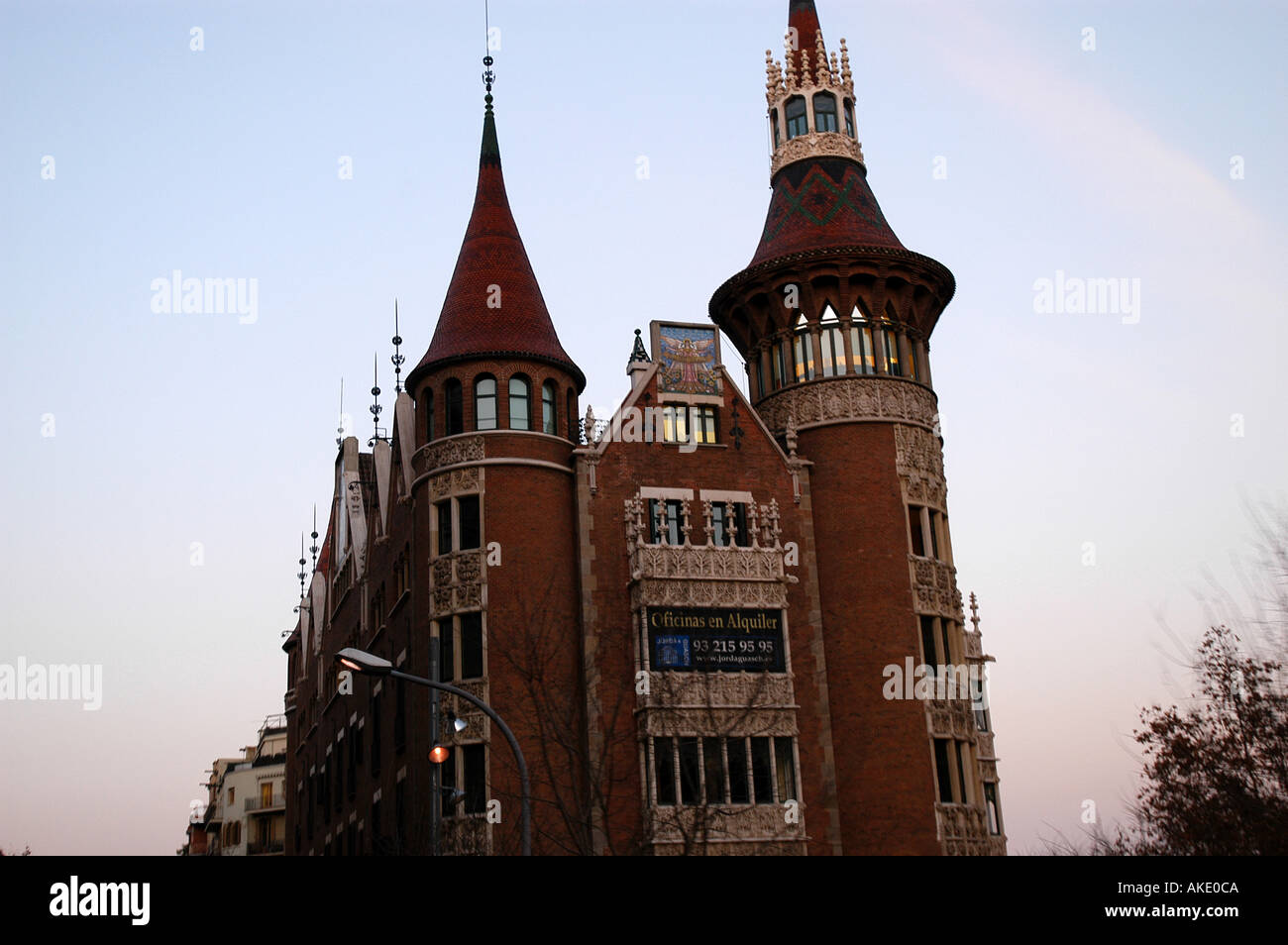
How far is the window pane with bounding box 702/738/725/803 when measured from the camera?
124ft

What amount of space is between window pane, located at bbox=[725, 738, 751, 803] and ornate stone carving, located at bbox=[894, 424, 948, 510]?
9589 millimetres

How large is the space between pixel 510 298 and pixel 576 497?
263 inches

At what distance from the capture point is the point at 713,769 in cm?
3822

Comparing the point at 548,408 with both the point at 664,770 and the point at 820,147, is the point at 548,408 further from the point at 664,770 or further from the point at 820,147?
the point at 820,147

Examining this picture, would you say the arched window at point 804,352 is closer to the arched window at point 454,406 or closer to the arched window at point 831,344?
the arched window at point 831,344

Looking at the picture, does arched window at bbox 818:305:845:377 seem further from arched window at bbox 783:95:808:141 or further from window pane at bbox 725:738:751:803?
window pane at bbox 725:738:751:803

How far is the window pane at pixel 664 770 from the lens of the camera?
1496 inches

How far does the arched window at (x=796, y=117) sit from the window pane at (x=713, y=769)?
22.0m

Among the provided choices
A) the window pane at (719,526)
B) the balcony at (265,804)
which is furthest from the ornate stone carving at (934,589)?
the balcony at (265,804)

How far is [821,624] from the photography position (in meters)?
41.2

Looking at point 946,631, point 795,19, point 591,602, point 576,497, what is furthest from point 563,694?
point 795,19

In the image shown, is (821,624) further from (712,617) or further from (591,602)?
(591,602)

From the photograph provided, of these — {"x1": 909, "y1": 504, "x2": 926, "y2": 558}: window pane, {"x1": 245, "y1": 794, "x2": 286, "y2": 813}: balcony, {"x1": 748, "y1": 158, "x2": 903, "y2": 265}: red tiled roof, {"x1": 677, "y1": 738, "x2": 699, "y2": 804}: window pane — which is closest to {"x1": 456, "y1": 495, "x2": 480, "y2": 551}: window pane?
{"x1": 677, "y1": 738, "x2": 699, "y2": 804}: window pane

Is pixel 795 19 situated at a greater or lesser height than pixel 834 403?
greater
